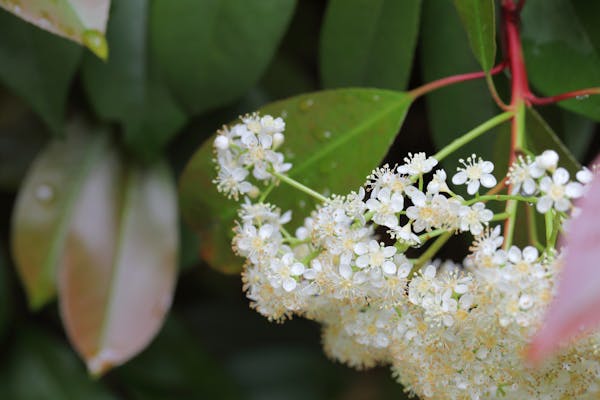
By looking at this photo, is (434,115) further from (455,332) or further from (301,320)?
(301,320)

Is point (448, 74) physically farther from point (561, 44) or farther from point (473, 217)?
point (473, 217)

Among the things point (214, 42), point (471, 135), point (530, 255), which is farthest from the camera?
point (214, 42)

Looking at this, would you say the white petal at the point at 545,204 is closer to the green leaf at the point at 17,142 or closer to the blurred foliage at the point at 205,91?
the blurred foliage at the point at 205,91

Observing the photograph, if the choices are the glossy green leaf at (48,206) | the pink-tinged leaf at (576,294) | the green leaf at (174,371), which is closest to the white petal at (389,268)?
the pink-tinged leaf at (576,294)

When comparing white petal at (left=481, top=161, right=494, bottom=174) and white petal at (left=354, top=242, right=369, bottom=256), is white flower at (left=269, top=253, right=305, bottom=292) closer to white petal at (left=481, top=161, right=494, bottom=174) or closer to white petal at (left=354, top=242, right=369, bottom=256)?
white petal at (left=354, top=242, right=369, bottom=256)

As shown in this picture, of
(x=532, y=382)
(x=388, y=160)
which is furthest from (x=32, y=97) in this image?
(x=532, y=382)

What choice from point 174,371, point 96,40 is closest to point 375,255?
point 96,40
